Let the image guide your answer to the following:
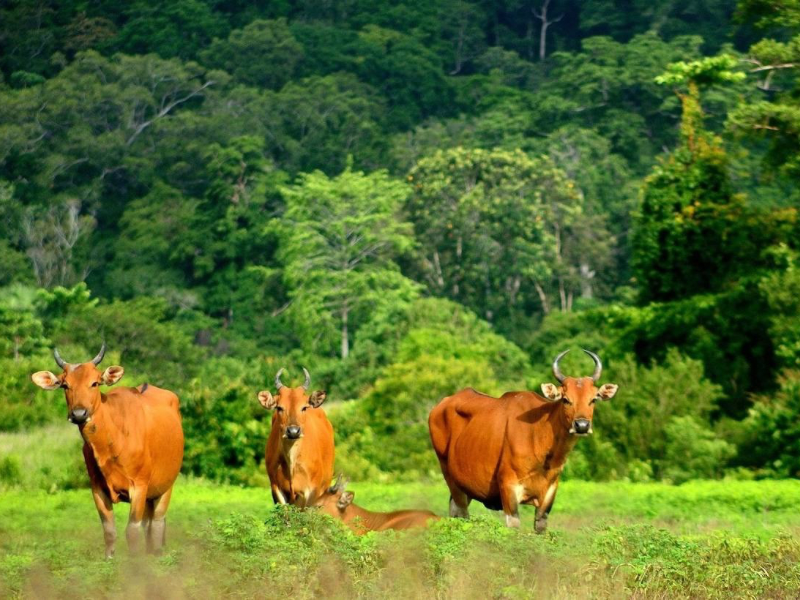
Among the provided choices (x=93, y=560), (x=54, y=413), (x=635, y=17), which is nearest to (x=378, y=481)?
(x=54, y=413)

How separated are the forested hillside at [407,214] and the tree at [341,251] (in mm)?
164

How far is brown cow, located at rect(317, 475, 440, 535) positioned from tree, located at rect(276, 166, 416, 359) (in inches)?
1970

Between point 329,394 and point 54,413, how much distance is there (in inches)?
637

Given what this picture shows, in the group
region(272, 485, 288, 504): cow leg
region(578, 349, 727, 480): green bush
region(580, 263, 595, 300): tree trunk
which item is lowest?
region(580, 263, 595, 300): tree trunk

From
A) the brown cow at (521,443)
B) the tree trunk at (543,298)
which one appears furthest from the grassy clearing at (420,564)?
the tree trunk at (543,298)

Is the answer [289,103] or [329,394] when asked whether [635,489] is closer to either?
[329,394]

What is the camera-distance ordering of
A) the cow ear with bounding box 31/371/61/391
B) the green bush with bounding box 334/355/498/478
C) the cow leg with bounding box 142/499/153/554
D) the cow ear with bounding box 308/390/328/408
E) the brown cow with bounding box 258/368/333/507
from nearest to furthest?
the cow ear with bounding box 31/371/61/391 < the cow leg with bounding box 142/499/153/554 < the brown cow with bounding box 258/368/333/507 < the cow ear with bounding box 308/390/328/408 < the green bush with bounding box 334/355/498/478

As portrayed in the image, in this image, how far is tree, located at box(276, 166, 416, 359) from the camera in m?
67.8

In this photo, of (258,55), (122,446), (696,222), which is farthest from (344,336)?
(122,446)

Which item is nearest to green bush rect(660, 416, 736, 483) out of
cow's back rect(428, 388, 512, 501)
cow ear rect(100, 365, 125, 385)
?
cow's back rect(428, 388, 512, 501)

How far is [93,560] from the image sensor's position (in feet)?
45.0

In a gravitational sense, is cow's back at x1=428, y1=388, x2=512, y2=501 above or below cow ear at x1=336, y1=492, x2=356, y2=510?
above

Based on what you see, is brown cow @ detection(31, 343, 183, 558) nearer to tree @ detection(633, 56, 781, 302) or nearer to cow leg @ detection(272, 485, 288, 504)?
cow leg @ detection(272, 485, 288, 504)

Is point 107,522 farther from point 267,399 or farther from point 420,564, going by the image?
point 420,564
